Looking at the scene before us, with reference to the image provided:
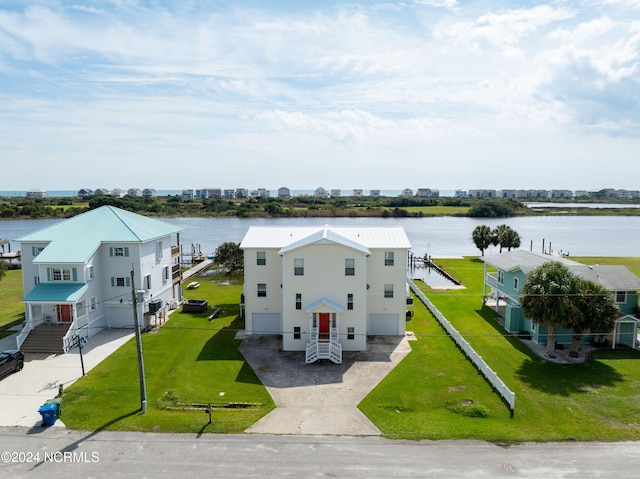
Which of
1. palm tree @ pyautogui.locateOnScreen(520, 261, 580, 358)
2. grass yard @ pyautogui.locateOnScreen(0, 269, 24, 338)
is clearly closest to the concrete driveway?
palm tree @ pyautogui.locateOnScreen(520, 261, 580, 358)

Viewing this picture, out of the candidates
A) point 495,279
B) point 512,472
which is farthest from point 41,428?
point 495,279

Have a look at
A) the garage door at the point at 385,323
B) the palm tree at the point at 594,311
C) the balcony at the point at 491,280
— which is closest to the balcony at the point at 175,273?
the garage door at the point at 385,323

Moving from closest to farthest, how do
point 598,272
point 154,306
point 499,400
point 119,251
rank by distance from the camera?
point 499,400 < point 598,272 < point 119,251 < point 154,306

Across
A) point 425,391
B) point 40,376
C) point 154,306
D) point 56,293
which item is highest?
point 56,293

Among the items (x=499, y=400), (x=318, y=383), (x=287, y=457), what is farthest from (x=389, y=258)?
(x=287, y=457)

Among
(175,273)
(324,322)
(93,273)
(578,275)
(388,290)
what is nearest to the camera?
(324,322)

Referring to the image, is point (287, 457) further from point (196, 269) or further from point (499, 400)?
point (196, 269)

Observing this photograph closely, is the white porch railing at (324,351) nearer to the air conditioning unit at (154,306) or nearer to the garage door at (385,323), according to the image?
the garage door at (385,323)
